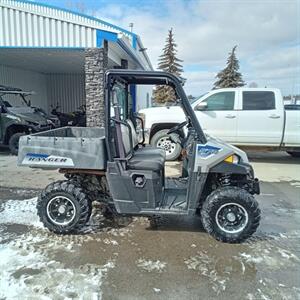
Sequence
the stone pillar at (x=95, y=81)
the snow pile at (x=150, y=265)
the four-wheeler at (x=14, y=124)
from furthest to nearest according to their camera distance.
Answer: the stone pillar at (x=95, y=81) < the four-wheeler at (x=14, y=124) < the snow pile at (x=150, y=265)

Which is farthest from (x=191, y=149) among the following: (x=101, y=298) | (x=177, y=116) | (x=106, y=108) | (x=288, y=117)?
(x=288, y=117)

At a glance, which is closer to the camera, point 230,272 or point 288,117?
point 230,272

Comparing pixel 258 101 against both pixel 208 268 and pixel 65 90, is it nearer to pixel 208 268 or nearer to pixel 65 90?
pixel 208 268

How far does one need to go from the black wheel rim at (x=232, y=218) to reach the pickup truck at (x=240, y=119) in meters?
4.61

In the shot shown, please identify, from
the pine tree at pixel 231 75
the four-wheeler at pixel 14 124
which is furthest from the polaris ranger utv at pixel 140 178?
the pine tree at pixel 231 75

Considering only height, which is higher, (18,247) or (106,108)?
(106,108)

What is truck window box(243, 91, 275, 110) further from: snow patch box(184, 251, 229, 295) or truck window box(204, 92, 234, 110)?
snow patch box(184, 251, 229, 295)

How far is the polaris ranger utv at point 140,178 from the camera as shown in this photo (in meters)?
3.77

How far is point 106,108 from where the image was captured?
12.1 ft

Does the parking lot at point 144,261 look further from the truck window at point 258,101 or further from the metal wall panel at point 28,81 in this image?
the metal wall panel at point 28,81

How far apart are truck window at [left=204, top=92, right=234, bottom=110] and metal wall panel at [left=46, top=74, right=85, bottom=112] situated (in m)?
15.1

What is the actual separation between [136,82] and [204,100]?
451cm

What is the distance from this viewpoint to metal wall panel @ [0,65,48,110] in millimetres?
16297

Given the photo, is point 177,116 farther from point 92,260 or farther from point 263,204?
point 92,260
